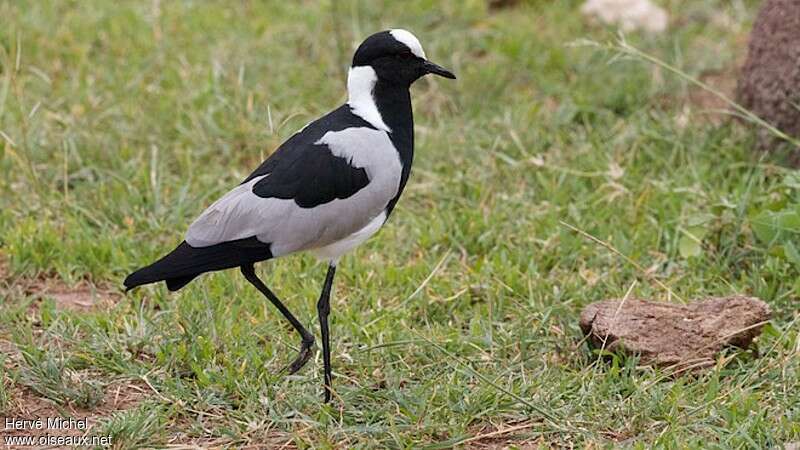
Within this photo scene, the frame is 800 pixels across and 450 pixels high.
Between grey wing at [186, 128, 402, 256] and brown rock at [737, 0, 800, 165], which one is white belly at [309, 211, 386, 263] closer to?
grey wing at [186, 128, 402, 256]

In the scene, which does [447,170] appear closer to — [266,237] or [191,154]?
[191,154]

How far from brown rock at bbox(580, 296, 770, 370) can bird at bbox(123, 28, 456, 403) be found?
856 mm

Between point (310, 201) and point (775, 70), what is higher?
point (310, 201)

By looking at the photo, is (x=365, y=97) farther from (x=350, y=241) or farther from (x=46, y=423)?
(x=46, y=423)

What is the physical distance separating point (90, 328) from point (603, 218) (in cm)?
221

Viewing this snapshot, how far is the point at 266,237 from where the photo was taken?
156 inches

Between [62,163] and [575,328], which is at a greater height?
[62,163]

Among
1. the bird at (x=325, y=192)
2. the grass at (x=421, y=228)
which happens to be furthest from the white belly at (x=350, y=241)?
the grass at (x=421, y=228)

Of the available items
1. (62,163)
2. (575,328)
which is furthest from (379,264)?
(62,163)

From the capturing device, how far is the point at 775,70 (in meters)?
5.75

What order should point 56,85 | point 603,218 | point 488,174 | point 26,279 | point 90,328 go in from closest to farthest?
point 90,328 < point 26,279 < point 603,218 < point 488,174 < point 56,85

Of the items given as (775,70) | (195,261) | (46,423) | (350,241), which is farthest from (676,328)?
(46,423)

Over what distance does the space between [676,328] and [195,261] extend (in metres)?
1.64

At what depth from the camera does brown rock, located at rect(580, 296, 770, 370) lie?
4277mm
